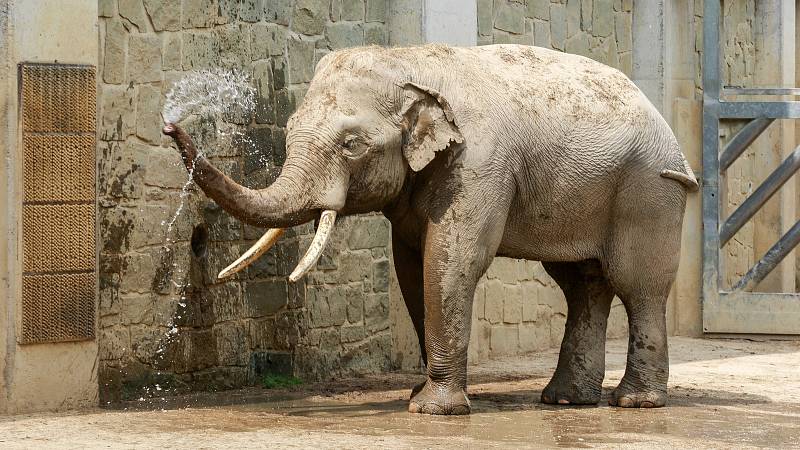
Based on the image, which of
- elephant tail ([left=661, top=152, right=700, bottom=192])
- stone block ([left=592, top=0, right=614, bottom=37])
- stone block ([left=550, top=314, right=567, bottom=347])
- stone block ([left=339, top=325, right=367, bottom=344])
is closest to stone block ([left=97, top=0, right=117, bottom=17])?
stone block ([left=339, top=325, right=367, bottom=344])

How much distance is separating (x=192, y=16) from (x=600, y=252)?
2.67 m

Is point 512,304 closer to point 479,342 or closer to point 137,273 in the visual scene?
point 479,342

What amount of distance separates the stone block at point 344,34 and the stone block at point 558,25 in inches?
92.3

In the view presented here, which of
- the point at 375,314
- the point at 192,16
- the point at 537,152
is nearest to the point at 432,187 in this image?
the point at 537,152

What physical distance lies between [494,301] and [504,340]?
13.3 inches

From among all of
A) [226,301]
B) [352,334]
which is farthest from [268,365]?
[352,334]

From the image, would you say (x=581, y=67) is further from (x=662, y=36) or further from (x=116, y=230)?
(x=662, y=36)

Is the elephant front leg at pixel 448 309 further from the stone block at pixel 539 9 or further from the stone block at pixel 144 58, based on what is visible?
the stone block at pixel 539 9

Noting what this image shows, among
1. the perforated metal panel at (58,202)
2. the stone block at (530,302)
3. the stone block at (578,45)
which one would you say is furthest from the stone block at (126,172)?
the stone block at (578,45)

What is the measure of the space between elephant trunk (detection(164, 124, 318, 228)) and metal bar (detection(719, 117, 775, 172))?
247 inches

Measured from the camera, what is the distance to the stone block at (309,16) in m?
9.97

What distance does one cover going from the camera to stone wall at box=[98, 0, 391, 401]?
8.64m

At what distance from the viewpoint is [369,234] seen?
34.6 ft

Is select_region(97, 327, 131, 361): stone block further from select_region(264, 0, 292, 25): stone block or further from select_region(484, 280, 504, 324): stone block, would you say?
select_region(484, 280, 504, 324): stone block
